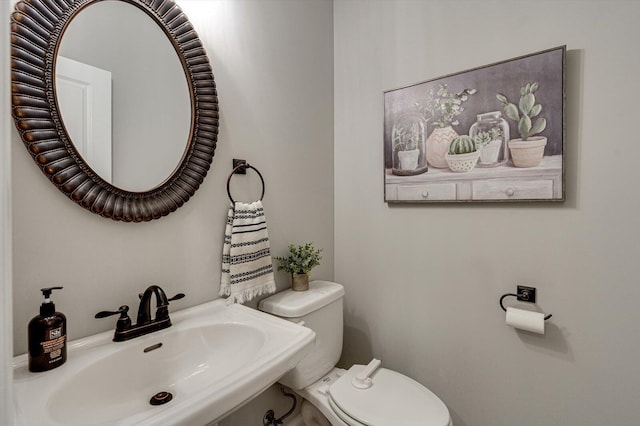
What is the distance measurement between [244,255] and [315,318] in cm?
44

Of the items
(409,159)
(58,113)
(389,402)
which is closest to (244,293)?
(389,402)

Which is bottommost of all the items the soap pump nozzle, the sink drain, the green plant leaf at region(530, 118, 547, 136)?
the sink drain

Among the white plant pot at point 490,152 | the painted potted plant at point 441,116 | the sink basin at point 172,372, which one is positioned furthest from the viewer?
the painted potted plant at point 441,116

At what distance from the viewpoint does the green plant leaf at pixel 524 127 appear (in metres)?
1.24

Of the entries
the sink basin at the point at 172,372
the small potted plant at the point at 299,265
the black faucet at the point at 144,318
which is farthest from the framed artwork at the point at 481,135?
the black faucet at the point at 144,318

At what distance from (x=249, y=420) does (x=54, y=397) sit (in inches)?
34.2

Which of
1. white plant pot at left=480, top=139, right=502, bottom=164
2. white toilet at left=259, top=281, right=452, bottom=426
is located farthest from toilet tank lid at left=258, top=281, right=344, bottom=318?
white plant pot at left=480, top=139, right=502, bottom=164

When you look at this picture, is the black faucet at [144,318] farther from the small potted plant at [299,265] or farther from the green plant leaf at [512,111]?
the green plant leaf at [512,111]

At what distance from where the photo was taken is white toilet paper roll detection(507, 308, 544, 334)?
1.18m

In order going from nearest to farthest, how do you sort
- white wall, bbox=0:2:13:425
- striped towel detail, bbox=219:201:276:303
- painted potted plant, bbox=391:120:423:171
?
1. white wall, bbox=0:2:13:425
2. striped towel detail, bbox=219:201:276:303
3. painted potted plant, bbox=391:120:423:171

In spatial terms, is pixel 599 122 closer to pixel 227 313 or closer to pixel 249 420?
pixel 227 313

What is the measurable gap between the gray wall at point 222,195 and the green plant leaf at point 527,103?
972 millimetres

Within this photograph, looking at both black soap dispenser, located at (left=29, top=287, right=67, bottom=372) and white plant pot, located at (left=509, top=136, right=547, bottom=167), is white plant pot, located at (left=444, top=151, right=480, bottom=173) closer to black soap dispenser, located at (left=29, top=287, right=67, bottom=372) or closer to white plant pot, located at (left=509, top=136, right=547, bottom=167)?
white plant pot, located at (left=509, top=136, right=547, bottom=167)

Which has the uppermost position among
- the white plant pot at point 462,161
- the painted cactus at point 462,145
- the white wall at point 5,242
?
the painted cactus at point 462,145
